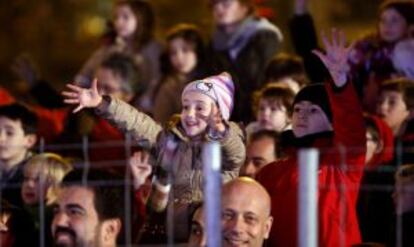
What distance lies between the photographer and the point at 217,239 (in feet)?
25.0

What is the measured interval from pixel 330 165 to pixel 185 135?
30.9 inches

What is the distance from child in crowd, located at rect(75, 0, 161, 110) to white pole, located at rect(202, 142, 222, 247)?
15.7ft

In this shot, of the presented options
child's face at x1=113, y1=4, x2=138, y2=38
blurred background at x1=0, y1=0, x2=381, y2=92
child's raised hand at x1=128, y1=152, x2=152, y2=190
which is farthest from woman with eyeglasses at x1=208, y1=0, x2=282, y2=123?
blurred background at x1=0, y1=0, x2=381, y2=92

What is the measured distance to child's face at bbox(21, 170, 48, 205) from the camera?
996 centimetres

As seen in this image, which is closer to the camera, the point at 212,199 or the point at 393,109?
the point at 212,199

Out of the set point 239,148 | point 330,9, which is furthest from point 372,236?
point 330,9

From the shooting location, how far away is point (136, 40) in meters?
12.6

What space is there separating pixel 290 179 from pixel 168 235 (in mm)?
661

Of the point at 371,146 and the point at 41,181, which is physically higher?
the point at 371,146

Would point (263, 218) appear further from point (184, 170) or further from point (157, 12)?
point (157, 12)

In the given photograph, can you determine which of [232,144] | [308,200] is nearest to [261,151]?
[232,144]

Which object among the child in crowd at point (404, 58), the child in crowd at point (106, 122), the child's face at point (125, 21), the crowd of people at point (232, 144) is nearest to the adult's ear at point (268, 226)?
the crowd of people at point (232, 144)

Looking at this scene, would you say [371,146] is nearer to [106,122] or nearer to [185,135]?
[185,135]

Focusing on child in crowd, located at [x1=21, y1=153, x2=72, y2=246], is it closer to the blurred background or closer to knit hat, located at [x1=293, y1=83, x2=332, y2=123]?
knit hat, located at [x1=293, y1=83, x2=332, y2=123]
